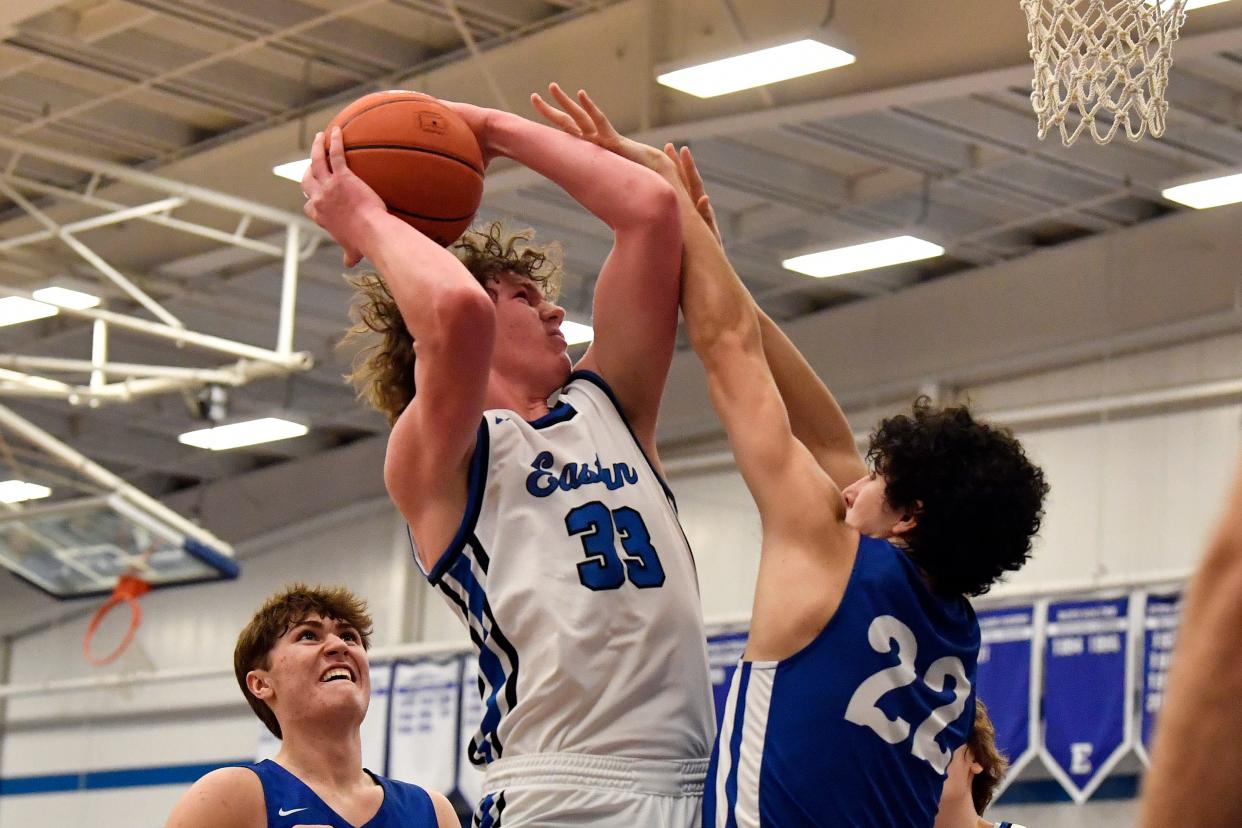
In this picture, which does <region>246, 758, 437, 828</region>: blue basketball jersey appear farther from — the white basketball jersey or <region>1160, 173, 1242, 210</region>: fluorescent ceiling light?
<region>1160, 173, 1242, 210</region>: fluorescent ceiling light

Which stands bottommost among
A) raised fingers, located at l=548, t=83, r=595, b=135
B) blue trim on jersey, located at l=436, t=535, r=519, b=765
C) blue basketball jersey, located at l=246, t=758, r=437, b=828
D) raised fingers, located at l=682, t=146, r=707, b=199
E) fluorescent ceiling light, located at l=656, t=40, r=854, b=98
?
blue basketball jersey, located at l=246, t=758, r=437, b=828

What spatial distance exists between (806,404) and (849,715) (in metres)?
0.94

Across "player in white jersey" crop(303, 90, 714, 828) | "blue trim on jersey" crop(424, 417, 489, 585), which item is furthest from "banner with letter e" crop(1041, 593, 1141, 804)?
"blue trim on jersey" crop(424, 417, 489, 585)

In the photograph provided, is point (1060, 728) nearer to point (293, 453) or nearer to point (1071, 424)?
point (1071, 424)

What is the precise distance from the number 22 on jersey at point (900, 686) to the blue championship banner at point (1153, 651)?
8.80 m

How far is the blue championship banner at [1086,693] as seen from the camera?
39.0 feet

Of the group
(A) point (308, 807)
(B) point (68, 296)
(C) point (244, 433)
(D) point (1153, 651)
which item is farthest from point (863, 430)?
(A) point (308, 807)

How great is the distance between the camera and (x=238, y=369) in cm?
1319

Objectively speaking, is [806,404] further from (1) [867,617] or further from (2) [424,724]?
(2) [424,724]

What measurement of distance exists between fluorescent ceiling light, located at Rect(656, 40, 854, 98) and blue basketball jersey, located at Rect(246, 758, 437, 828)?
5.44 meters

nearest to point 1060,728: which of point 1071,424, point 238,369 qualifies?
point 1071,424

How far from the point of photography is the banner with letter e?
11891mm

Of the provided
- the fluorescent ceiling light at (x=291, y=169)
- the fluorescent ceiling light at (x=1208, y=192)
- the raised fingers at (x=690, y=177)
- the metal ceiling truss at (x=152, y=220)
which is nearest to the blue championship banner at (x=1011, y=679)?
the fluorescent ceiling light at (x=1208, y=192)

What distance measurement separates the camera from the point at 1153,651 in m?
11.8
